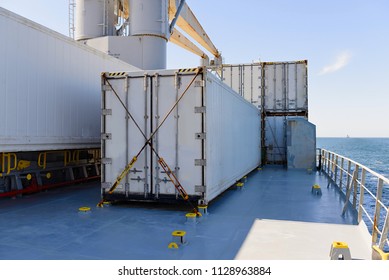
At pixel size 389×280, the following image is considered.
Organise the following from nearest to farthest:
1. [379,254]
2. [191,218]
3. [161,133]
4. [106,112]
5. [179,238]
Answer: [379,254] → [179,238] → [191,218] → [161,133] → [106,112]

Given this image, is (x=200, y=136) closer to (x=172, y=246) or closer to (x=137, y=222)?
(x=137, y=222)

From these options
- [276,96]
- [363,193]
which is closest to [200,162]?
[363,193]

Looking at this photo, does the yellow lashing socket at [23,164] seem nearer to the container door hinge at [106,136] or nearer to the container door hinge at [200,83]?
the container door hinge at [106,136]

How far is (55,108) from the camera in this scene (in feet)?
31.7

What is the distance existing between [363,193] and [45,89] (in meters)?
8.27

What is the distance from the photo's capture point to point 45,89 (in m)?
9.23

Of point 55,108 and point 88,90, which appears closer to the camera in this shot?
point 55,108

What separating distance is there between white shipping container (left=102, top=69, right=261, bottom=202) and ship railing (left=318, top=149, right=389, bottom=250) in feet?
10.7

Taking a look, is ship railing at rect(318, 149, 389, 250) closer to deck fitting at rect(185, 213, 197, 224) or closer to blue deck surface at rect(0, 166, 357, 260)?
blue deck surface at rect(0, 166, 357, 260)

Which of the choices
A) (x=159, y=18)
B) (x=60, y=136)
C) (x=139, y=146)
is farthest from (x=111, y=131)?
(x=159, y=18)

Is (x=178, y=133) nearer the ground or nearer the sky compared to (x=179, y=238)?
nearer the sky

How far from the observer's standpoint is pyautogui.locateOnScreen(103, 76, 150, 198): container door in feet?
26.5

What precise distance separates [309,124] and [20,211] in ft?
46.8

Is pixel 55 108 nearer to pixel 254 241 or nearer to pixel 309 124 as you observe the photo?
pixel 254 241
